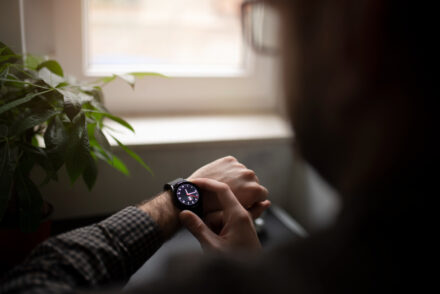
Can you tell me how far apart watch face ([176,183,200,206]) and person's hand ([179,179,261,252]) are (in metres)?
0.03

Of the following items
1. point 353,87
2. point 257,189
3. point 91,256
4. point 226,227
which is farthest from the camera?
point 257,189

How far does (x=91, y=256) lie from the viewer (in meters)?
0.66

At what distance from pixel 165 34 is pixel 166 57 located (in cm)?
7

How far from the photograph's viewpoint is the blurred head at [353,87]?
0.49m

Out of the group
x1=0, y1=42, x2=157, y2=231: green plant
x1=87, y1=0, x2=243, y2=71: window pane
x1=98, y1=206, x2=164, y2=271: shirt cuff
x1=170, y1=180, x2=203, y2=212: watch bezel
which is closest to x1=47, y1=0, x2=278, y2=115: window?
x1=87, y1=0, x2=243, y2=71: window pane

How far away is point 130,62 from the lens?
132 centimetres

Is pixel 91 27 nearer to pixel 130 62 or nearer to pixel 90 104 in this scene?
pixel 130 62

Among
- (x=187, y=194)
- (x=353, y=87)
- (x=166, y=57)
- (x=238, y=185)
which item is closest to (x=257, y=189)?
(x=238, y=185)

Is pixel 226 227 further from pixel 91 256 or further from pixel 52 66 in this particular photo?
pixel 52 66

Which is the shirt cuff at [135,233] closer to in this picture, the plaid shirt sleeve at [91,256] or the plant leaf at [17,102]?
the plaid shirt sleeve at [91,256]

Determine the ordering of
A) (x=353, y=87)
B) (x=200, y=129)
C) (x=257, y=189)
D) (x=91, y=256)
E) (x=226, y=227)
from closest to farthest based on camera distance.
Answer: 1. (x=353, y=87)
2. (x=91, y=256)
3. (x=226, y=227)
4. (x=257, y=189)
5. (x=200, y=129)

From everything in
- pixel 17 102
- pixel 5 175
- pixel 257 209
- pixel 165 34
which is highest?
pixel 165 34

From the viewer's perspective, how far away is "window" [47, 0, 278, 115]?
122 centimetres

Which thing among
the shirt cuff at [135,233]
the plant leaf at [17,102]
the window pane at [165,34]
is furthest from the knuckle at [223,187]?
the window pane at [165,34]
